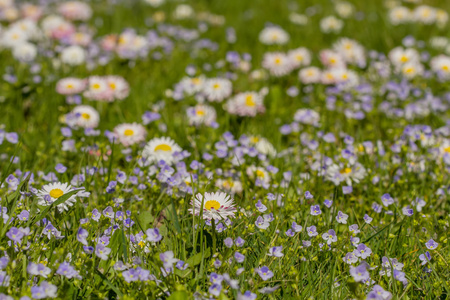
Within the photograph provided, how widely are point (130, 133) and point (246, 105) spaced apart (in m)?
1.06

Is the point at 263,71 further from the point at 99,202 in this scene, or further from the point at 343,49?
the point at 99,202

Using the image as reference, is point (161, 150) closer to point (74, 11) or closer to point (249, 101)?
point (249, 101)

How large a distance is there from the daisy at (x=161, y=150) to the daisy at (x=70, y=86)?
3.73 ft

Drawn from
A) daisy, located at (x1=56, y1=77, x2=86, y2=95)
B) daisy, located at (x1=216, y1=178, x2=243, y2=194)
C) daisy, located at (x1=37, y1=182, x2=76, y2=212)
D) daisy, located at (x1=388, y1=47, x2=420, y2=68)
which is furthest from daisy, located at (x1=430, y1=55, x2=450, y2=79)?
daisy, located at (x1=37, y1=182, x2=76, y2=212)

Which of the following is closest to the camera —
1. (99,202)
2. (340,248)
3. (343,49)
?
(340,248)

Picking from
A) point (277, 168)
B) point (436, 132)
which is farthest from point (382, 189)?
point (436, 132)

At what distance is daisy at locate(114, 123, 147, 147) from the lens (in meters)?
3.33

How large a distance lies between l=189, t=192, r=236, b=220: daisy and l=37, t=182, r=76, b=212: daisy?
0.63 meters

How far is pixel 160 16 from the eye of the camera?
6086 millimetres

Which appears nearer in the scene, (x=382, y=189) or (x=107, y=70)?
(x=382, y=189)

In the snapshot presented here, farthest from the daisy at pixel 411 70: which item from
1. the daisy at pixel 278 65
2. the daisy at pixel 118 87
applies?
the daisy at pixel 118 87

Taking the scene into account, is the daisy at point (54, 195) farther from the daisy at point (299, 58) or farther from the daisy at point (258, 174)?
the daisy at point (299, 58)

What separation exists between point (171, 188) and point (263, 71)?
2.37 metres

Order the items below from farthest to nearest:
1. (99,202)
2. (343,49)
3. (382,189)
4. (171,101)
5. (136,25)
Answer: (136,25)
(343,49)
(171,101)
(382,189)
(99,202)
